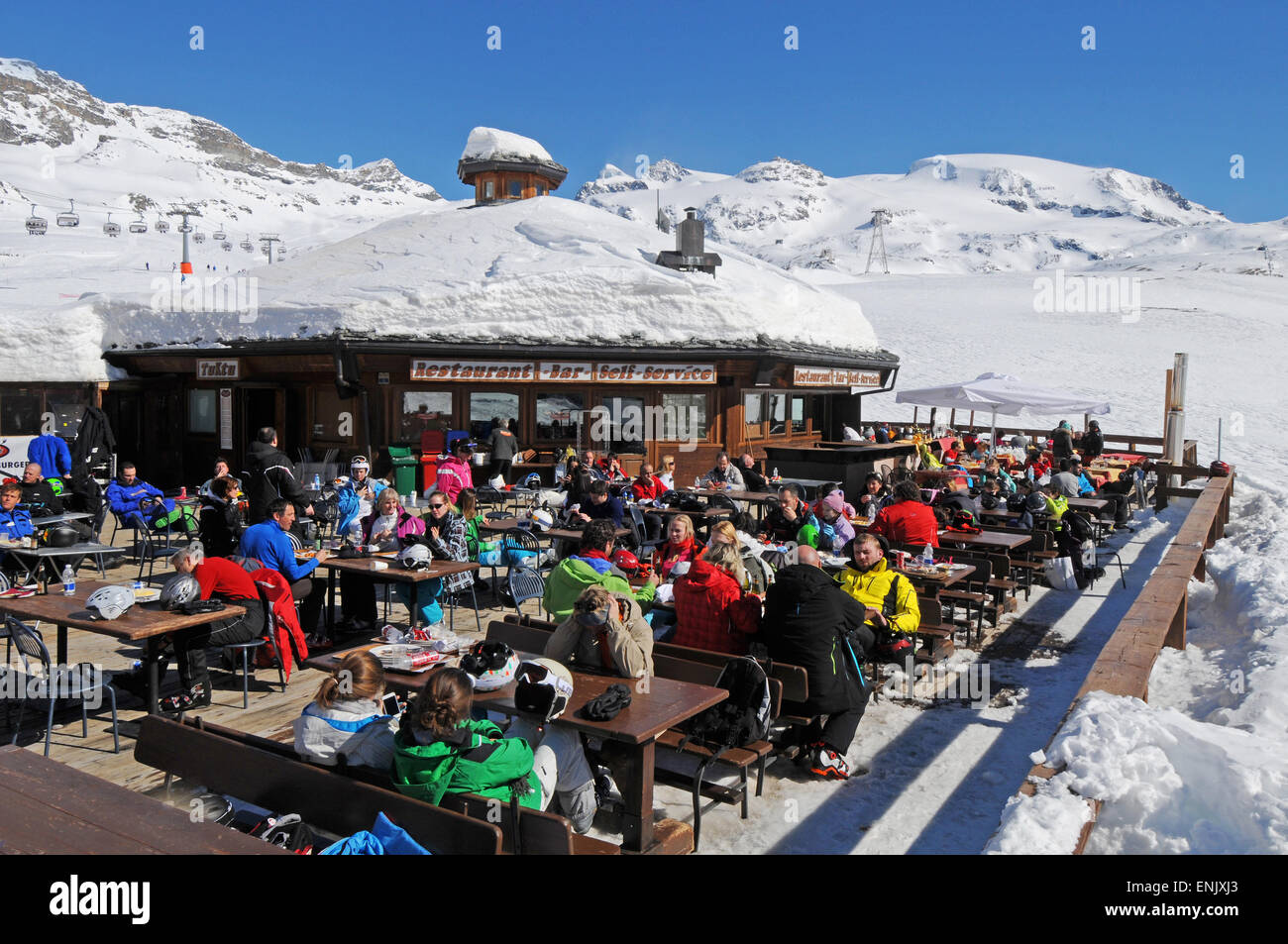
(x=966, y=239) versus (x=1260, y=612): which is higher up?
(x=966, y=239)

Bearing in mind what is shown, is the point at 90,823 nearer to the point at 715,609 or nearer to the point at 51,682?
the point at 51,682

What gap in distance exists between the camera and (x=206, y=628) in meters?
6.48

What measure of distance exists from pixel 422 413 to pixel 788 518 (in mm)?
9596

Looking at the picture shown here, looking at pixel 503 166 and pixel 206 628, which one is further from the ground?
pixel 503 166

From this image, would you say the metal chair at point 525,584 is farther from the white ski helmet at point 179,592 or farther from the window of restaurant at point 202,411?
the window of restaurant at point 202,411

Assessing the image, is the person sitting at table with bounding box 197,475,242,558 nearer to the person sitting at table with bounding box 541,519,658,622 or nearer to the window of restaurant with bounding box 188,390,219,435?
the person sitting at table with bounding box 541,519,658,622

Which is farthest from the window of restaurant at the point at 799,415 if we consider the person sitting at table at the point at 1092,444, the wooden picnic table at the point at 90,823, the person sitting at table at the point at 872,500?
the wooden picnic table at the point at 90,823

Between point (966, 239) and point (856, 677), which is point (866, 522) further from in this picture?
point (966, 239)

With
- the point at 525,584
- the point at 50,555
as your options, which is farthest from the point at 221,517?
the point at 525,584

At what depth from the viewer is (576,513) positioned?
10320mm

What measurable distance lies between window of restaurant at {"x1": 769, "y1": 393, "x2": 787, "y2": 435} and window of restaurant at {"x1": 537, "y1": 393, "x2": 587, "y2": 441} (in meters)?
4.63

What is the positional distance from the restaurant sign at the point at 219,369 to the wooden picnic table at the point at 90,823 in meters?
14.8

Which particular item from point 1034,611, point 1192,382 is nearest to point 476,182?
point 1034,611
